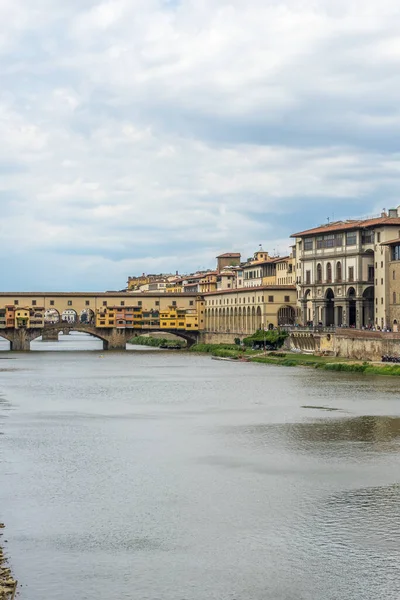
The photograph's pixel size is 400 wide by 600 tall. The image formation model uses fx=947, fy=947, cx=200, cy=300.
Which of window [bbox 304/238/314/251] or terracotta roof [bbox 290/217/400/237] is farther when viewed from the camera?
window [bbox 304/238/314/251]

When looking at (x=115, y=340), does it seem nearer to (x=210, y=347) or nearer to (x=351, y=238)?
(x=210, y=347)

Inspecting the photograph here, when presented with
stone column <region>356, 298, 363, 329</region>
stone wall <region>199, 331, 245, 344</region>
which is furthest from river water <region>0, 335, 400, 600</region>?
stone wall <region>199, 331, 245, 344</region>

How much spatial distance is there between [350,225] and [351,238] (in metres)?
1.32

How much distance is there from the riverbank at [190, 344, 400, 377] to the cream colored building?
754 cm

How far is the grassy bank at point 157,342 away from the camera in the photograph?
116056 millimetres

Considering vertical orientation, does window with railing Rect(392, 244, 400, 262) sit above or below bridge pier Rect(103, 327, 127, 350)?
above

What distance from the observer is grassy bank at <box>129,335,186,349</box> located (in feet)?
381

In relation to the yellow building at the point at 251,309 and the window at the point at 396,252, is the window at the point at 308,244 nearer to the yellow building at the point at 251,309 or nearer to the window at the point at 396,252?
the yellow building at the point at 251,309

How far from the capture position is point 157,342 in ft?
409

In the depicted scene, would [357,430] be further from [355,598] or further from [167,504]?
[355,598]

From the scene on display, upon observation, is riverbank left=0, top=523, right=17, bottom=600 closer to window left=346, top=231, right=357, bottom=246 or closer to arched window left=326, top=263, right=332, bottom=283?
window left=346, top=231, right=357, bottom=246

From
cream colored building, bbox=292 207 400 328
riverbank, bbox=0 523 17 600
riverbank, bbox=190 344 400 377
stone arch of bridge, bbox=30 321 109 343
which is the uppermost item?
cream colored building, bbox=292 207 400 328

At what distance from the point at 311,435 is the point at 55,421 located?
429 inches

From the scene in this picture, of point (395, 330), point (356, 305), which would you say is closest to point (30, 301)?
point (356, 305)
